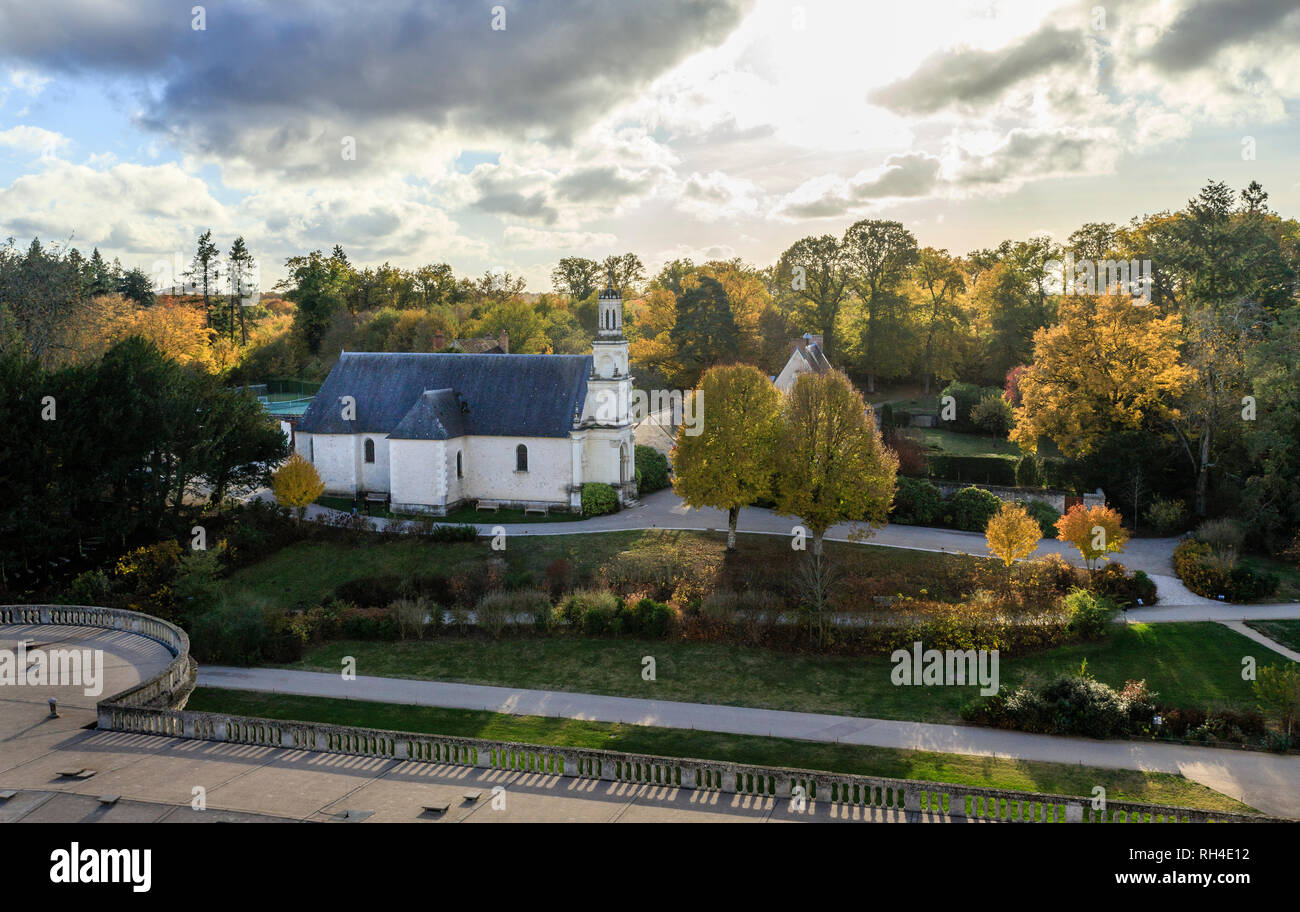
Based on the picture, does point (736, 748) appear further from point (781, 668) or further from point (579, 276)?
point (579, 276)

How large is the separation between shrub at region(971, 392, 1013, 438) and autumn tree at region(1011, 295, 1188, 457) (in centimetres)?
1429

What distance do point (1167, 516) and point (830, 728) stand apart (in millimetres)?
23781

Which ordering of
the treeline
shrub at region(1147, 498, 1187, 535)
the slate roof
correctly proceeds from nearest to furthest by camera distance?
the treeline, shrub at region(1147, 498, 1187, 535), the slate roof

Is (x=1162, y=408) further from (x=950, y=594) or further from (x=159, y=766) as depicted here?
(x=159, y=766)

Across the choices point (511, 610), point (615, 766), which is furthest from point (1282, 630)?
point (511, 610)

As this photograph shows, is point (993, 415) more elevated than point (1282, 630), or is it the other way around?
point (993, 415)

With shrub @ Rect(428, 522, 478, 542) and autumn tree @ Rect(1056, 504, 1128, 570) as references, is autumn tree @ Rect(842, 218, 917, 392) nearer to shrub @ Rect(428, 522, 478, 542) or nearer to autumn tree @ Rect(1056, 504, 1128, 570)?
autumn tree @ Rect(1056, 504, 1128, 570)

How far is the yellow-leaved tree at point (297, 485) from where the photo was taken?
42.6 m

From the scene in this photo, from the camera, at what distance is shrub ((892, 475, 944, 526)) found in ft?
137

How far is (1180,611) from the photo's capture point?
31.3 metres

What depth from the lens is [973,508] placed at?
134 ft

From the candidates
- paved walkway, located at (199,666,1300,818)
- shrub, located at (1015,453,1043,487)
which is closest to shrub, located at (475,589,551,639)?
paved walkway, located at (199,666,1300,818)
